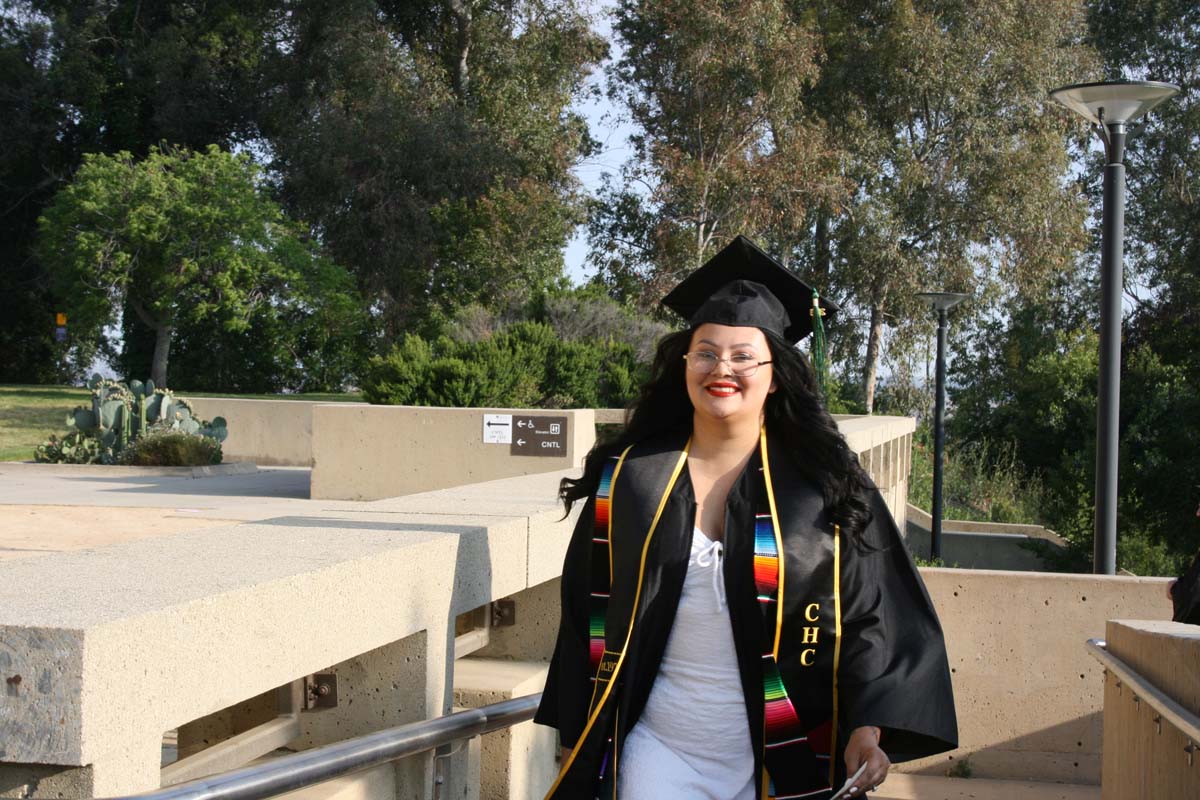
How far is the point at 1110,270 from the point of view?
29.6 ft

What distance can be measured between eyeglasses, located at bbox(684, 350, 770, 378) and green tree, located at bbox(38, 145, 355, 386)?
28285 millimetres

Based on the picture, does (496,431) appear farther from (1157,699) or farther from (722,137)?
(722,137)

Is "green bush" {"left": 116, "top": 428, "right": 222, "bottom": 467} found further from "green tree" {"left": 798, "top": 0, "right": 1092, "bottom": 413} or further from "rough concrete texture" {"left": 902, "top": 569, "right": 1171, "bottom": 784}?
"green tree" {"left": 798, "top": 0, "right": 1092, "bottom": 413}

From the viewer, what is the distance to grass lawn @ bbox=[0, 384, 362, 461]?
22797 mm

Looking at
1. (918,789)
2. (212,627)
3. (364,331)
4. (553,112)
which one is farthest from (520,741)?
(553,112)

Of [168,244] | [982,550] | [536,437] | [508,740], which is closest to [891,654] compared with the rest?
[508,740]

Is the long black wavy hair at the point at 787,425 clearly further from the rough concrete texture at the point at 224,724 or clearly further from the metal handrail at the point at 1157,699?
the rough concrete texture at the point at 224,724

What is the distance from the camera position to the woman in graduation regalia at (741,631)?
2.72m

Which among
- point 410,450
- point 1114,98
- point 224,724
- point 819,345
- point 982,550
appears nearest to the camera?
point 819,345

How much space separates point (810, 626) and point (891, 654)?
192mm

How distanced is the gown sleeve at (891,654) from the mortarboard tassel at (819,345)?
48 cm

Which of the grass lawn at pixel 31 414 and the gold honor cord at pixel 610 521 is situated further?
the grass lawn at pixel 31 414

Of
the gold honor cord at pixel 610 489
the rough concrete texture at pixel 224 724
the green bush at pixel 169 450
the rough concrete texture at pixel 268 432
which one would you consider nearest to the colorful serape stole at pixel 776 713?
the gold honor cord at pixel 610 489

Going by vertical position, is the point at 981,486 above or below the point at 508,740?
below
